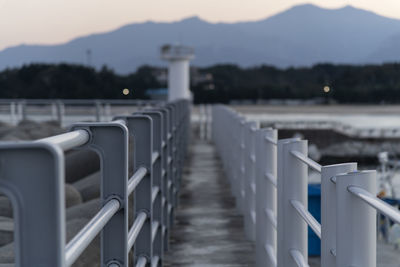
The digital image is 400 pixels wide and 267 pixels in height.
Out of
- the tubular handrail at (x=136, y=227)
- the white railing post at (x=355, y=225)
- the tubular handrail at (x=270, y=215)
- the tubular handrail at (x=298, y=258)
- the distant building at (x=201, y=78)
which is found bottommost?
the tubular handrail at (x=270, y=215)

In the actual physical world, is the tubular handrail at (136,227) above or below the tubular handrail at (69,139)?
below

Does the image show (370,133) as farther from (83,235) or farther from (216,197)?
(83,235)

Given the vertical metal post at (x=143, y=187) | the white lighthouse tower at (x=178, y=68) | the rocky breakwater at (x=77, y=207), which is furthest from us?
the white lighthouse tower at (x=178, y=68)

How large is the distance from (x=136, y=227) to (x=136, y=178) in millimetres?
239

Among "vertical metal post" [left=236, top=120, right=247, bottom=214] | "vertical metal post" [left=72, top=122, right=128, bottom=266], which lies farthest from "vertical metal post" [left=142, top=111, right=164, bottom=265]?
"vertical metal post" [left=236, top=120, right=247, bottom=214]

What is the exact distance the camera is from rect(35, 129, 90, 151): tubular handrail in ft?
5.37

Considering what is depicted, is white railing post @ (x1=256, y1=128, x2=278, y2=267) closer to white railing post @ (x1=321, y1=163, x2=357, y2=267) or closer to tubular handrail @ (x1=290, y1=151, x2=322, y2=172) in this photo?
tubular handrail @ (x1=290, y1=151, x2=322, y2=172)

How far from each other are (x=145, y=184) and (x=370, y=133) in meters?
60.0

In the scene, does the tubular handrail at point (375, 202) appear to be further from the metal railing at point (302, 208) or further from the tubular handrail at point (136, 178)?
the tubular handrail at point (136, 178)

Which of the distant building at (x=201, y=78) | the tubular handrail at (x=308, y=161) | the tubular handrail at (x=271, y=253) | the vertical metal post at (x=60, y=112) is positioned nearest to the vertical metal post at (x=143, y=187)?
the tubular handrail at (x=308, y=161)

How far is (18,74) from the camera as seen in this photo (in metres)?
70.6

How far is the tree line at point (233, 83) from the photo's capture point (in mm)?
71688

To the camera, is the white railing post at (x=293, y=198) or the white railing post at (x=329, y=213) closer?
the white railing post at (x=329, y=213)

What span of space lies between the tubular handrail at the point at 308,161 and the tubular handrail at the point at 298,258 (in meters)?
0.48
